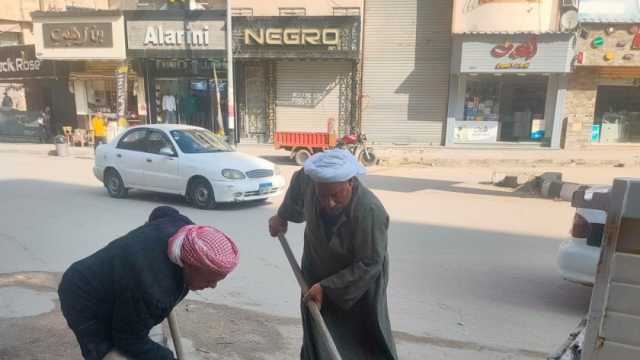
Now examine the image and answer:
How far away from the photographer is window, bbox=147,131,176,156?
893cm

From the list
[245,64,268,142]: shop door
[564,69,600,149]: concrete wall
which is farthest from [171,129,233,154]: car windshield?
[564,69,600,149]: concrete wall

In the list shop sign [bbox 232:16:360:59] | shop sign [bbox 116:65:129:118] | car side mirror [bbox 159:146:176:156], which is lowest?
car side mirror [bbox 159:146:176:156]

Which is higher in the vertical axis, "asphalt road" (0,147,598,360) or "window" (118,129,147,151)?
"window" (118,129,147,151)

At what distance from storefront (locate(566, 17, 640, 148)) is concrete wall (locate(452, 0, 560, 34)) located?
1.13 meters

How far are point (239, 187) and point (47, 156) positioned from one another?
11.2 metres

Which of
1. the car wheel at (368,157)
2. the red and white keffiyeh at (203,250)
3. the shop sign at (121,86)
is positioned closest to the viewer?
the red and white keffiyeh at (203,250)

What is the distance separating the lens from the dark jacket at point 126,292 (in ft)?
6.12

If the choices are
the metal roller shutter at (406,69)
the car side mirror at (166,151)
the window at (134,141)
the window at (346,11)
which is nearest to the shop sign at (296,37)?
the window at (346,11)

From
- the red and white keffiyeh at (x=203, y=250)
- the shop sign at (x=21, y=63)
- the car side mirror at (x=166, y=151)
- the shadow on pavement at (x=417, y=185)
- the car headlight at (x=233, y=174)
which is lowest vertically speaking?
the shadow on pavement at (x=417, y=185)

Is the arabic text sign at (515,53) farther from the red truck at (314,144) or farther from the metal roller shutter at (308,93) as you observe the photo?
the red truck at (314,144)

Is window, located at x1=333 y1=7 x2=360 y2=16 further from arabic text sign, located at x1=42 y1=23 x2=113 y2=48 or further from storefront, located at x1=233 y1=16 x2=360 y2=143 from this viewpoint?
arabic text sign, located at x1=42 y1=23 x2=113 y2=48

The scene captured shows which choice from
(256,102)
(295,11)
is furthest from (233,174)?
(295,11)

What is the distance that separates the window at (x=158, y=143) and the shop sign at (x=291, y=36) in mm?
9444

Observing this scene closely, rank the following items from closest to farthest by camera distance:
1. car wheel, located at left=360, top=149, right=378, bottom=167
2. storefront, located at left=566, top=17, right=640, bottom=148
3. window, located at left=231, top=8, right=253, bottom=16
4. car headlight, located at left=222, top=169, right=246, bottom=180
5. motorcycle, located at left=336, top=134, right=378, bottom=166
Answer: car headlight, located at left=222, top=169, right=246, bottom=180
motorcycle, located at left=336, top=134, right=378, bottom=166
car wheel, located at left=360, top=149, right=378, bottom=167
storefront, located at left=566, top=17, right=640, bottom=148
window, located at left=231, top=8, right=253, bottom=16
